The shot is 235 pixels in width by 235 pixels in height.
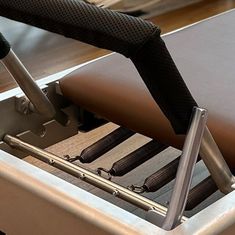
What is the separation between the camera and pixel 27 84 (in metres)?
1.10

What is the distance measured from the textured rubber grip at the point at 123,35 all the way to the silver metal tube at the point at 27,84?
269mm

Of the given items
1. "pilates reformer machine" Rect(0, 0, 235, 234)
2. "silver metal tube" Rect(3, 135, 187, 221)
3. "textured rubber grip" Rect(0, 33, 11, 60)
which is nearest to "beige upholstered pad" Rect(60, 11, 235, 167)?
"pilates reformer machine" Rect(0, 0, 235, 234)

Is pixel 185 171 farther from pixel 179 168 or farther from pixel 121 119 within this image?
pixel 121 119

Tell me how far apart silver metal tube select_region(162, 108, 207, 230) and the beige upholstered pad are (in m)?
0.20

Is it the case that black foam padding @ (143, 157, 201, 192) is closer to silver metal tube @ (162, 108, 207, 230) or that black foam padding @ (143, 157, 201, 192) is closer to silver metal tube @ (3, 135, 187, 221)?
silver metal tube @ (3, 135, 187, 221)

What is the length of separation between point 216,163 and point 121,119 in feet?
0.92

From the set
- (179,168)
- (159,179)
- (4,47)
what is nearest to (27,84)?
(4,47)

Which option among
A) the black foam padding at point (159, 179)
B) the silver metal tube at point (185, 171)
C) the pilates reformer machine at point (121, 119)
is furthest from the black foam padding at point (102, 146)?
the silver metal tube at point (185, 171)

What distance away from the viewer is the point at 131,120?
3.69 ft

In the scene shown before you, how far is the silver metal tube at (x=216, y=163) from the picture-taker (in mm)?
856

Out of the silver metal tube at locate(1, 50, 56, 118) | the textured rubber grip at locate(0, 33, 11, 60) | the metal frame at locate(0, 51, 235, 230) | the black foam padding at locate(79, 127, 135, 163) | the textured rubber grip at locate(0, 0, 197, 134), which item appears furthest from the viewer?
the black foam padding at locate(79, 127, 135, 163)

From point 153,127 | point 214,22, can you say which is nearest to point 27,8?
point 153,127

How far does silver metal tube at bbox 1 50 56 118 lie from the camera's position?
106cm

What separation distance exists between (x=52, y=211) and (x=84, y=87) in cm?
39
